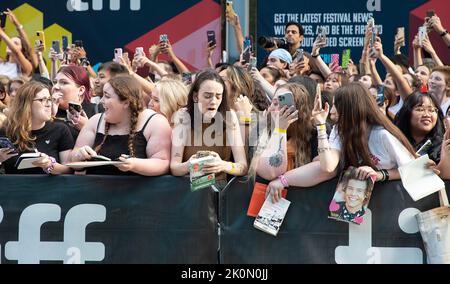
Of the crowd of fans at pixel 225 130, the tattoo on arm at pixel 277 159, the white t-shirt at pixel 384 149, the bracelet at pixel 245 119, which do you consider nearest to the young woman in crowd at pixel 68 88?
the crowd of fans at pixel 225 130

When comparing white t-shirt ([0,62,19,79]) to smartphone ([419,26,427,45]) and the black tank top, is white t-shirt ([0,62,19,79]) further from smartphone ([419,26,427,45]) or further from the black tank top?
the black tank top

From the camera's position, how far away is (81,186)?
606cm

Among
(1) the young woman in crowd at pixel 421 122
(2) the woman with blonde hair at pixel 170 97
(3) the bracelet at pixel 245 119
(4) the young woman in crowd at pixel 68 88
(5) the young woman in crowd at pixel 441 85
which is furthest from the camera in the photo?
(5) the young woman in crowd at pixel 441 85

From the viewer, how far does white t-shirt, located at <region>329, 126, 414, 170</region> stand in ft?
19.1

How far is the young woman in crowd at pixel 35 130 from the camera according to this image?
20.8ft

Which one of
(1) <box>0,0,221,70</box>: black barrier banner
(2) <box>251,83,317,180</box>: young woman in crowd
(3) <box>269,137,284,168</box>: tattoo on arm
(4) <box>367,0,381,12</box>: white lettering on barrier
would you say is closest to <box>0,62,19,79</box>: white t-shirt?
(1) <box>0,0,221,70</box>: black barrier banner

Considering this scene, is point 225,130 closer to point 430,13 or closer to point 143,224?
point 143,224

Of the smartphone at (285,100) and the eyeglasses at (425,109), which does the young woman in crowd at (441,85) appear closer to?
the eyeglasses at (425,109)

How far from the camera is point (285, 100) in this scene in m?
5.94

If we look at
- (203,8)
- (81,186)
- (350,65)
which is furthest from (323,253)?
(203,8)

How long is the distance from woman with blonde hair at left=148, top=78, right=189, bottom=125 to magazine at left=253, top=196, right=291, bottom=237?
1.26 metres

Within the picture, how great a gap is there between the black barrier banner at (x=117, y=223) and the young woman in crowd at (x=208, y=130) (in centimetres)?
22
